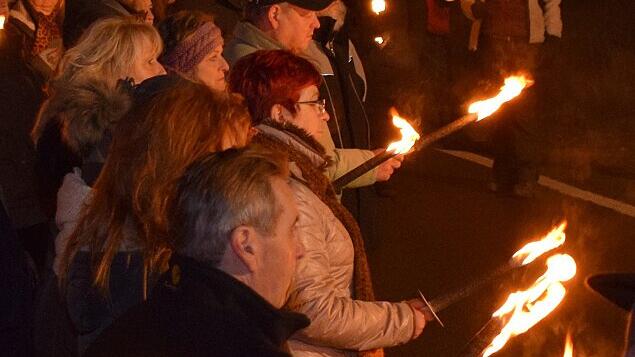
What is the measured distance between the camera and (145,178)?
3.18 metres

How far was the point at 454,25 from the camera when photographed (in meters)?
16.8

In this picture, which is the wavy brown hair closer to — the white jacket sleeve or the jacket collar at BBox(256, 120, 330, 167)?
the white jacket sleeve

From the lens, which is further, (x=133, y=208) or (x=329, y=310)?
(x=329, y=310)

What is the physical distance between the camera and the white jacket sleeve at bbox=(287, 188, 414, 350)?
348cm

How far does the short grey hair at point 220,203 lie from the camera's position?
2.66 metres

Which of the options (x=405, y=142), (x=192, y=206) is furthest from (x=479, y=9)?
(x=192, y=206)

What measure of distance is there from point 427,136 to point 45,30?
3.05 metres

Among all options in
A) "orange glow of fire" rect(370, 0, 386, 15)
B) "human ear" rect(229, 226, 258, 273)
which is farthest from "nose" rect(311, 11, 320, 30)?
"orange glow of fire" rect(370, 0, 386, 15)

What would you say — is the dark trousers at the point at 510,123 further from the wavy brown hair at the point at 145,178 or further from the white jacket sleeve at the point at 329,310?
the wavy brown hair at the point at 145,178

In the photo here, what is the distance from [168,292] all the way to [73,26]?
13.9 feet

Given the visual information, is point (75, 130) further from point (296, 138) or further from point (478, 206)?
point (478, 206)

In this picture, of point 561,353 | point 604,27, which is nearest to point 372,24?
point 561,353

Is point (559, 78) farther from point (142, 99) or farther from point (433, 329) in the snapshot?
point (142, 99)

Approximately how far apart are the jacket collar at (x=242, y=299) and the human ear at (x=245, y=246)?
0.07m
